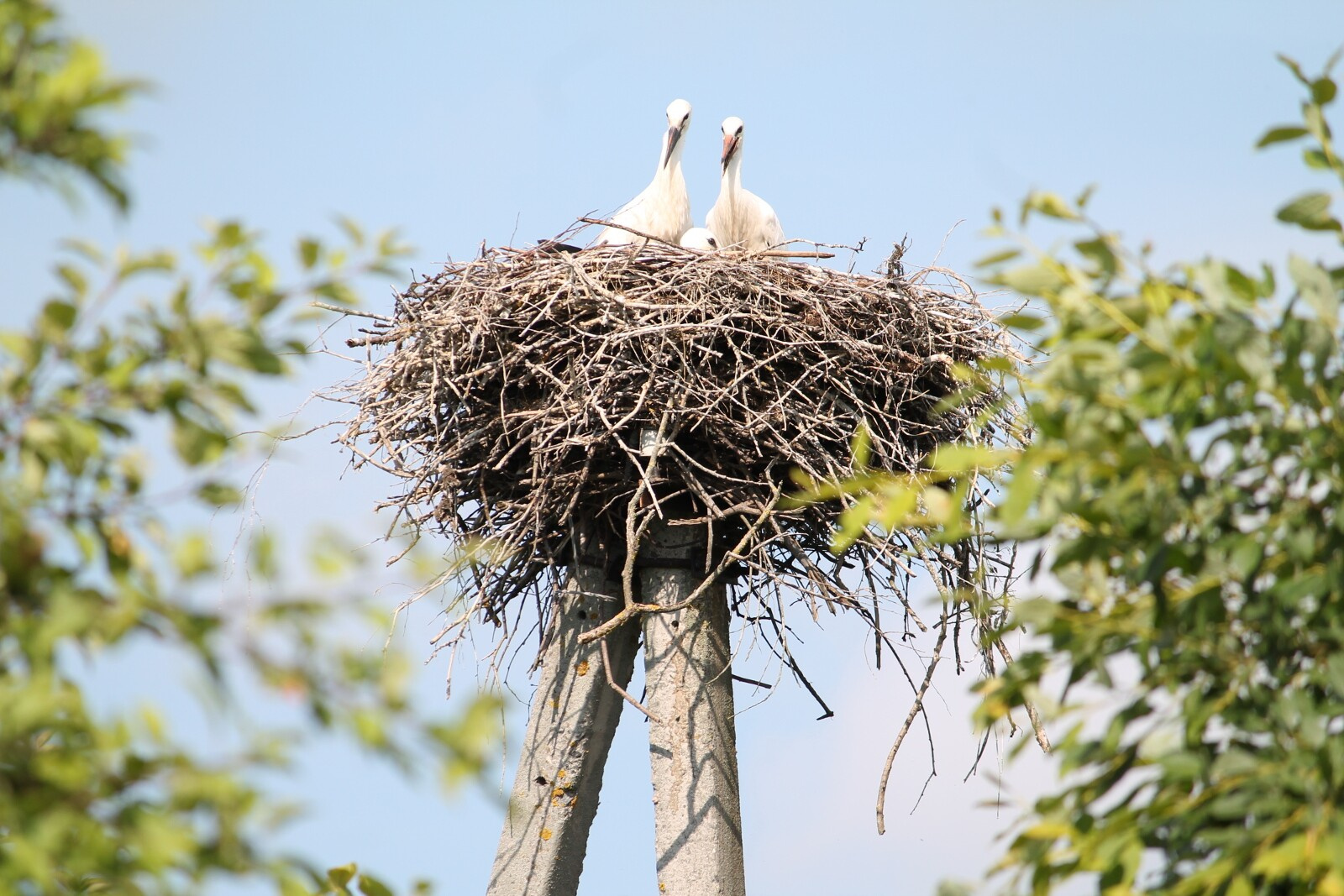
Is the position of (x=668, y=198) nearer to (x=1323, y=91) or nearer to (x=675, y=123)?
(x=675, y=123)

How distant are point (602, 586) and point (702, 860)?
106cm

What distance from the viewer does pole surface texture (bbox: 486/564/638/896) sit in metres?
5.03

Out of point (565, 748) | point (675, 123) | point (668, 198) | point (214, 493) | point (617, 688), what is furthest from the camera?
point (675, 123)

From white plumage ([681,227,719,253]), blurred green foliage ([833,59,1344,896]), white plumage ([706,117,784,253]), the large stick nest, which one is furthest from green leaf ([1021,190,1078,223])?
white plumage ([706,117,784,253])

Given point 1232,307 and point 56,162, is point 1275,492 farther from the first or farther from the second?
point 56,162

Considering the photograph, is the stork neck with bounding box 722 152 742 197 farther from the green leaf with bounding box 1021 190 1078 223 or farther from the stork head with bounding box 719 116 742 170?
the green leaf with bounding box 1021 190 1078 223

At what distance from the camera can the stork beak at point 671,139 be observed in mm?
6887

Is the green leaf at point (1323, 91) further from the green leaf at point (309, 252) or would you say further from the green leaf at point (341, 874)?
the green leaf at point (341, 874)

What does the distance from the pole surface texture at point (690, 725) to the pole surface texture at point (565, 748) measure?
19 cm

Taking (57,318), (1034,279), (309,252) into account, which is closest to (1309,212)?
(1034,279)

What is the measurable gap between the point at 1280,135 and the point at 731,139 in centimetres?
505

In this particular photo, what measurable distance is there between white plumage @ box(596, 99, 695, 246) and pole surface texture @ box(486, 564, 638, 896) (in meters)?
1.86

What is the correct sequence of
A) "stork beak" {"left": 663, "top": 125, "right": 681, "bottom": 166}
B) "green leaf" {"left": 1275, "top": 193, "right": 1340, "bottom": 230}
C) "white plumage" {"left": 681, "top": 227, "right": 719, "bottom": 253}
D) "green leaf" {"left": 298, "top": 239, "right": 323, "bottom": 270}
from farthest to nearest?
"stork beak" {"left": 663, "top": 125, "right": 681, "bottom": 166} → "white plumage" {"left": 681, "top": 227, "right": 719, "bottom": 253} → "green leaf" {"left": 1275, "top": 193, "right": 1340, "bottom": 230} → "green leaf" {"left": 298, "top": 239, "right": 323, "bottom": 270}

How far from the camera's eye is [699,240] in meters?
6.06
